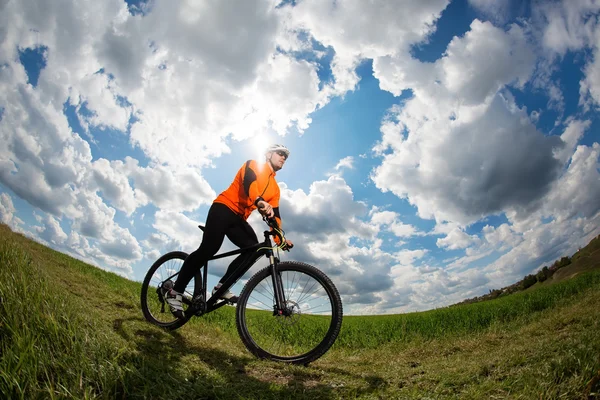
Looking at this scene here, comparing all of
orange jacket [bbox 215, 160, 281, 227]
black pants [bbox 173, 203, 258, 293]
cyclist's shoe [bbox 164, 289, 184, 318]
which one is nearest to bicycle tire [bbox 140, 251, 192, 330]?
cyclist's shoe [bbox 164, 289, 184, 318]

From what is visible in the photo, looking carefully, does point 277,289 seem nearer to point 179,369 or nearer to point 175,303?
point 179,369

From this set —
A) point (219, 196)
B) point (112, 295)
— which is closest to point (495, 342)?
point (219, 196)

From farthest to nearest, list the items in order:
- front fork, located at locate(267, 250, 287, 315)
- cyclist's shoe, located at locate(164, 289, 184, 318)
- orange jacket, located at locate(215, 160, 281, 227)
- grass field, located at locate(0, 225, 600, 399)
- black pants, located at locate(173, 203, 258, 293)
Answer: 1. cyclist's shoe, located at locate(164, 289, 184, 318)
2. black pants, located at locate(173, 203, 258, 293)
3. orange jacket, located at locate(215, 160, 281, 227)
4. front fork, located at locate(267, 250, 287, 315)
5. grass field, located at locate(0, 225, 600, 399)

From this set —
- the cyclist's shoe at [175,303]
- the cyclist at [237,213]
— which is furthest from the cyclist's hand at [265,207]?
the cyclist's shoe at [175,303]

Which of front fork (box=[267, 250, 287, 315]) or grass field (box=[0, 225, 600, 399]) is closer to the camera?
grass field (box=[0, 225, 600, 399])

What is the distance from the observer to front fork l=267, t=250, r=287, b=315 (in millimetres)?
4000

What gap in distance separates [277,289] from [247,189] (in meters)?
1.38

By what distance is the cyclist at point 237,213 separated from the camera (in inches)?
177

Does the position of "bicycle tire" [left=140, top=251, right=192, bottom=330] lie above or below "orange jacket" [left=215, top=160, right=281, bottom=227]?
below

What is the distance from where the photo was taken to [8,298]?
2877mm

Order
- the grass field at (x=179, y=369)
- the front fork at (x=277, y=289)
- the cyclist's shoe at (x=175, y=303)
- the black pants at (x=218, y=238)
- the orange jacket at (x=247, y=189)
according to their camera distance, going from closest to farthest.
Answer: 1. the grass field at (x=179, y=369)
2. the front fork at (x=277, y=289)
3. the orange jacket at (x=247, y=189)
4. the black pants at (x=218, y=238)
5. the cyclist's shoe at (x=175, y=303)

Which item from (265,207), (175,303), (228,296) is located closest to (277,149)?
(265,207)

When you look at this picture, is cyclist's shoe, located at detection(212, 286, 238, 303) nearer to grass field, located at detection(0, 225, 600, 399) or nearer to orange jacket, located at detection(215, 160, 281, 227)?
grass field, located at detection(0, 225, 600, 399)

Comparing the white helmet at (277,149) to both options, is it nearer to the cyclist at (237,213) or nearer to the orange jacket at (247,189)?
the cyclist at (237,213)
